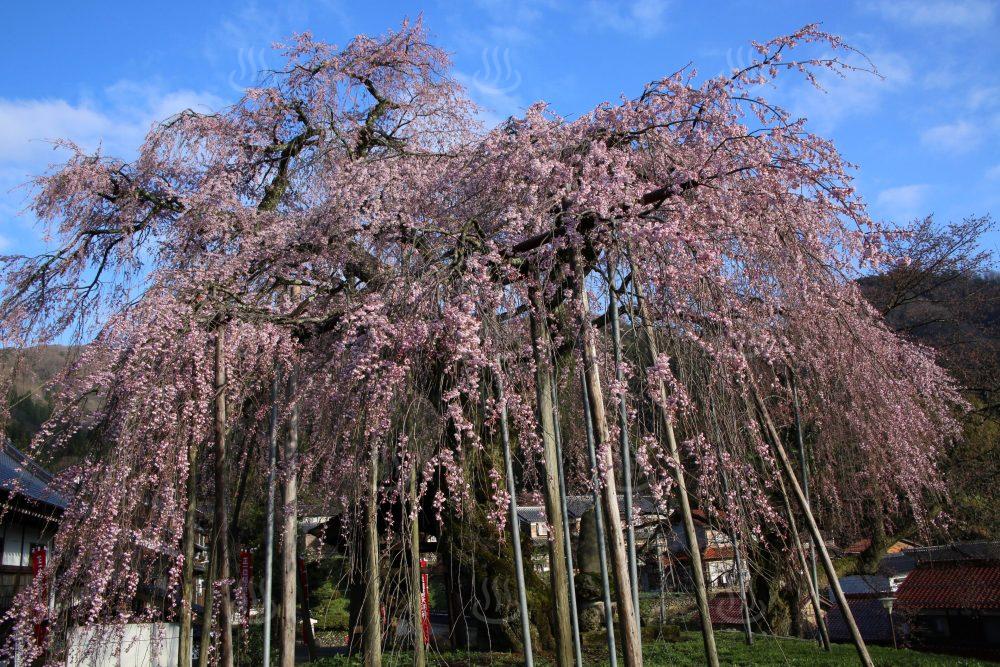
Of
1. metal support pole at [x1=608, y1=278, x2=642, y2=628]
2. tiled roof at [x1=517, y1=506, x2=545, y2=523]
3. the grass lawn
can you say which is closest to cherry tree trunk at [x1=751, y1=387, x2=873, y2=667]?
metal support pole at [x1=608, y1=278, x2=642, y2=628]

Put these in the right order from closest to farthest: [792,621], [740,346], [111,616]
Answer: [740,346], [111,616], [792,621]

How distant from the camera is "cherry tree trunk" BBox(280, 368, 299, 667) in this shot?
648 centimetres

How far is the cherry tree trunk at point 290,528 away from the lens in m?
6.48

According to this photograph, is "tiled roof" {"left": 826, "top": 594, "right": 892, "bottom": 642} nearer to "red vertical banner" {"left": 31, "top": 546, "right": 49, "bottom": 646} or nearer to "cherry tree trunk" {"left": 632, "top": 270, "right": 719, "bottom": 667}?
"cherry tree trunk" {"left": 632, "top": 270, "right": 719, "bottom": 667}

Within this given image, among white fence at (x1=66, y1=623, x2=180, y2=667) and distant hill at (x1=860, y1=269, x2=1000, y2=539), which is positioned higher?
distant hill at (x1=860, y1=269, x2=1000, y2=539)

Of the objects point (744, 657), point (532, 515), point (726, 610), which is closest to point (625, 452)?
point (744, 657)

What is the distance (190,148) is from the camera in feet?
35.6

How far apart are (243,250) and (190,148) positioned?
9.68 feet

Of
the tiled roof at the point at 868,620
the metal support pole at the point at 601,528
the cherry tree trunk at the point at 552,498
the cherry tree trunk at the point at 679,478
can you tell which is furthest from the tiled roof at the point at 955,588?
the cherry tree trunk at the point at 552,498

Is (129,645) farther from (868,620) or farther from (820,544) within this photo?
(868,620)

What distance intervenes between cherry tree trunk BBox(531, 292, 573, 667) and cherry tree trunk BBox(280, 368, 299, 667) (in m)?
2.42

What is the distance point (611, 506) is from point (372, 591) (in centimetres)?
250

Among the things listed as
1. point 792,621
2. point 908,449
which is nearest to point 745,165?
point 908,449

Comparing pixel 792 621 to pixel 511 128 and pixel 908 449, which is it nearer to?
pixel 908 449
